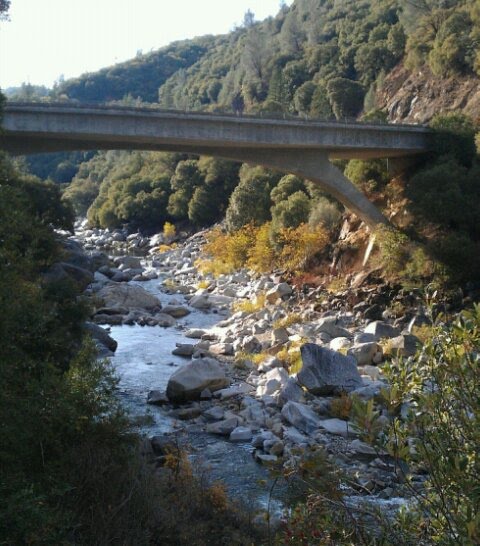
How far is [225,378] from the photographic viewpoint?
16812 millimetres

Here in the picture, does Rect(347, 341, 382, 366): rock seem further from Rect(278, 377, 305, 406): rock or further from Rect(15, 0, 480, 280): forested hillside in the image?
Rect(15, 0, 480, 280): forested hillside

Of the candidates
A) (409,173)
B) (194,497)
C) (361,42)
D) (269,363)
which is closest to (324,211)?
(409,173)

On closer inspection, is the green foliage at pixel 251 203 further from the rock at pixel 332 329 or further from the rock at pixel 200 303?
the rock at pixel 332 329

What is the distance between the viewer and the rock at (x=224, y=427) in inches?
537

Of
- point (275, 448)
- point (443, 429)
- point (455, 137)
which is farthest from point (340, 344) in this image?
point (443, 429)

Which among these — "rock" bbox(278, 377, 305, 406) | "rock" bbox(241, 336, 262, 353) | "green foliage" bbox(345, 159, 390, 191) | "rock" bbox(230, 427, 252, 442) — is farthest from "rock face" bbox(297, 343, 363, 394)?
"green foliage" bbox(345, 159, 390, 191)

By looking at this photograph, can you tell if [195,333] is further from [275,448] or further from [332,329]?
[275,448]

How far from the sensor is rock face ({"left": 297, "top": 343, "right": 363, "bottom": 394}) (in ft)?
52.5

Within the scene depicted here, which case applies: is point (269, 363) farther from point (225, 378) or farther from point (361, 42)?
point (361, 42)

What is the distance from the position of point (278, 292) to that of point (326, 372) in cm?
1162

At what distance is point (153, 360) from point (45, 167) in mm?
105985

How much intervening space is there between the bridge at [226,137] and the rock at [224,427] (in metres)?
13.5

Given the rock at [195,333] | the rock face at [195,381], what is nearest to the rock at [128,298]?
the rock at [195,333]

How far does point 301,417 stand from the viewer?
1396cm
